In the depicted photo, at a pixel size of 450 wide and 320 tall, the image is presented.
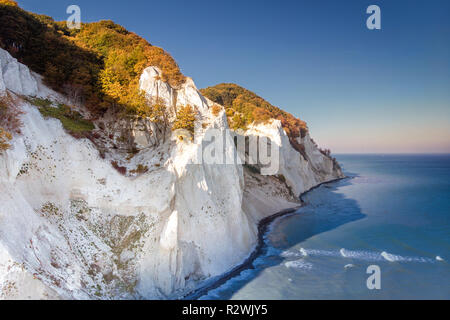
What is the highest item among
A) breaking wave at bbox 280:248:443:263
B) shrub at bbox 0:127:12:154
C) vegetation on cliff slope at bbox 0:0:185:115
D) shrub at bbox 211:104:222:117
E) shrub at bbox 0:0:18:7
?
shrub at bbox 0:0:18:7

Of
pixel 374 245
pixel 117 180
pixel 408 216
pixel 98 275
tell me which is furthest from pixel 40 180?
pixel 408 216

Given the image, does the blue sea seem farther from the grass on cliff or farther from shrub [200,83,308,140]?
shrub [200,83,308,140]

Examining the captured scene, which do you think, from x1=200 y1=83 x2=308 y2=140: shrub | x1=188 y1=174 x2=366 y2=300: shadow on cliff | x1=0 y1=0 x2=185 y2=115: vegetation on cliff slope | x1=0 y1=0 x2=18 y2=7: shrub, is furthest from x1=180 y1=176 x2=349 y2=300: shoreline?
x1=0 y1=0 x2=18 y2=7: shrub

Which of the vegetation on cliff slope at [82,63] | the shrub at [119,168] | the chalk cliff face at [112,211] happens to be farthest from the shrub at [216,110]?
the shrub at [119,168]

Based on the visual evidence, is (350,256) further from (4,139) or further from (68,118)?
(4,139)

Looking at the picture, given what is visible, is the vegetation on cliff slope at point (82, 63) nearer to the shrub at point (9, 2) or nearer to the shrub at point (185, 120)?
the shrub at point (9, 2)

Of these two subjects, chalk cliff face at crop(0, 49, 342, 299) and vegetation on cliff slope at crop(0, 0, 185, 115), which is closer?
chalk cliff face at crop(0, 49, 342, 299)

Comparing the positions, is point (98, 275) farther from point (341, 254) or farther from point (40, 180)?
point (341, 254)
